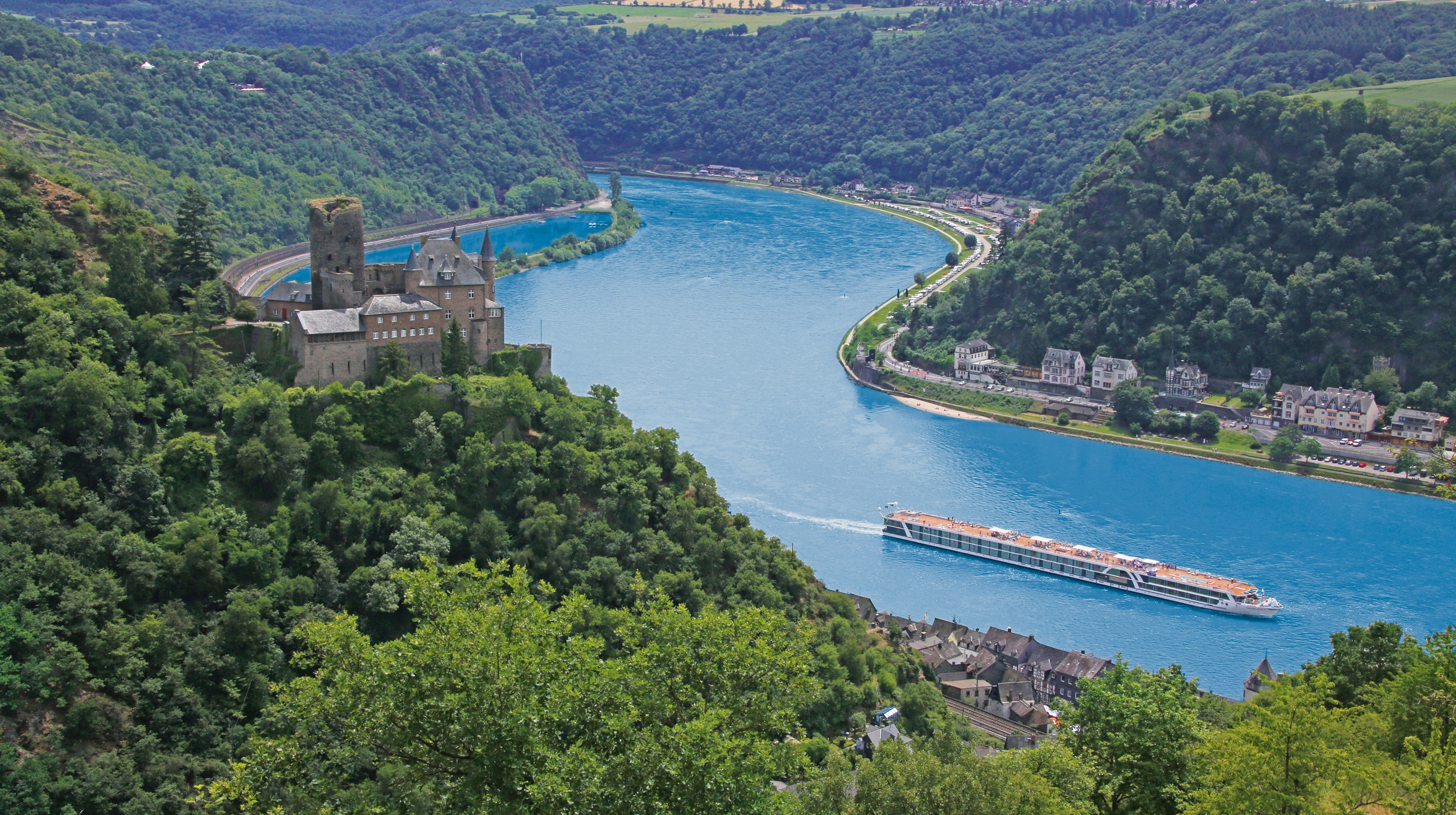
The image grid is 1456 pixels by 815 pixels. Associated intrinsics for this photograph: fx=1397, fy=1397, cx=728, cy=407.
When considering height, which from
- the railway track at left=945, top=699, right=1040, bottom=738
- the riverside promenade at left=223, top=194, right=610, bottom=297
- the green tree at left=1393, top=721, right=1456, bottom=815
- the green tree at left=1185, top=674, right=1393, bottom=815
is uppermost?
the green tree at left=1393, top=721, right=1456, bottom=815

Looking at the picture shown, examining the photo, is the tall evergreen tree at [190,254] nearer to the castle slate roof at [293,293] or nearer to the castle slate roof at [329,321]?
the castle slate roof at [293,293]

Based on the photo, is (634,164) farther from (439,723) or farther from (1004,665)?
(439,723)

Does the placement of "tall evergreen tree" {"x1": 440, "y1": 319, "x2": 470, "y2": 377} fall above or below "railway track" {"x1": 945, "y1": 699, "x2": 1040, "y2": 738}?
above

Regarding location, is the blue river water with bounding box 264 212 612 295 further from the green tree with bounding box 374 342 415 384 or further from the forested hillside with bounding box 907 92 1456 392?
the green tree with bounding box 374 342 415 384

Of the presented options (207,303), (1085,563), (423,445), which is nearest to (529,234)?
(1085,563)

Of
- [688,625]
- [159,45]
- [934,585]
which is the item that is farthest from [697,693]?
[159,45]

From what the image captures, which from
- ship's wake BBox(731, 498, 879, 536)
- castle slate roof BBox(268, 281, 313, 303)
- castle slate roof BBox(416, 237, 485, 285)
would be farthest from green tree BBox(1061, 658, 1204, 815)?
ship's wake BBox(731, 498, 879, 536)
